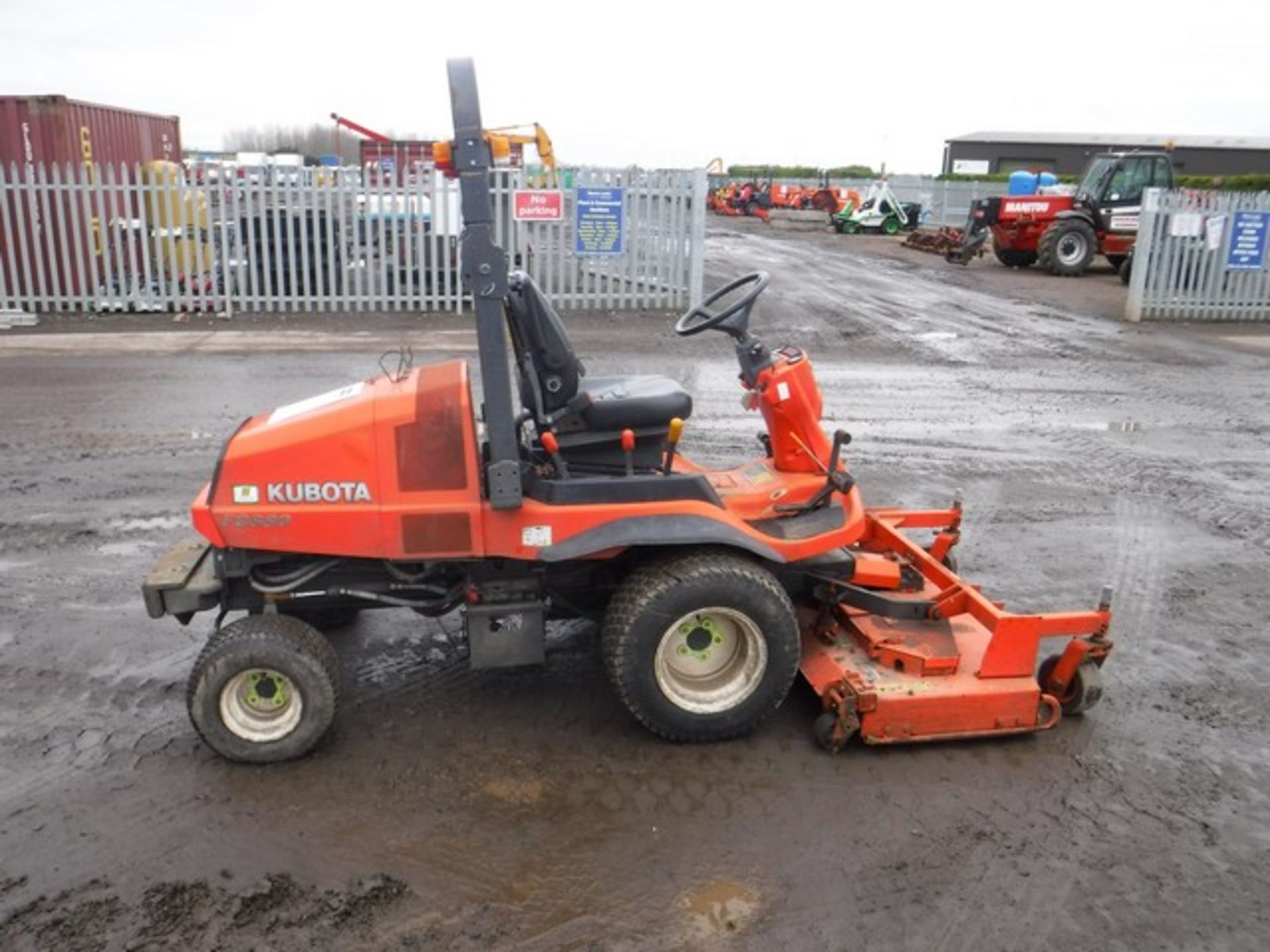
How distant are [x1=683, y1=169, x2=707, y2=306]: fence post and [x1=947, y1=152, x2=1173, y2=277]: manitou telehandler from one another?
9.72m

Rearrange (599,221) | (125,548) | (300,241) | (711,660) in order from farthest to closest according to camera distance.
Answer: (599,221) < (300,241) < (125,548) < (711,660)

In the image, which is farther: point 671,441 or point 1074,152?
point 1074,152

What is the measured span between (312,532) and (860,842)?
211 centimetres

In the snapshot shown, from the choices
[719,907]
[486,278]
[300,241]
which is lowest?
[719,907]

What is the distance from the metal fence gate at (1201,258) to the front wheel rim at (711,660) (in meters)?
13.6

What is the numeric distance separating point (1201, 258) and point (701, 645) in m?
14.5

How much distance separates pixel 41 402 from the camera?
9195mm

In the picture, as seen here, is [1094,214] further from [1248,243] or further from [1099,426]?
[1099,426]

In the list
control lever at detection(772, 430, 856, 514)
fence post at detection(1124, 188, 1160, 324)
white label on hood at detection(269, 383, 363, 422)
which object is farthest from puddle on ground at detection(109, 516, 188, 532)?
fence post at detection(1124, 188, 1160, 324)

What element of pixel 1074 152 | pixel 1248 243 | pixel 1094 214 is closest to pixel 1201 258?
pixel 1248 243

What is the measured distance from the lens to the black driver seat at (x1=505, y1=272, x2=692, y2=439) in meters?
4.00

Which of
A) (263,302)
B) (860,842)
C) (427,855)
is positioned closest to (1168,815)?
(860,842)

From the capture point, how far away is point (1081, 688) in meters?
4.18

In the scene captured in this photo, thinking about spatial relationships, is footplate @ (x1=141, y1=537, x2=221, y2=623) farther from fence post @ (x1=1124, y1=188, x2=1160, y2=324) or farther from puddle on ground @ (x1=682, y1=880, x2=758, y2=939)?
fence post @ (x1=1124, y1=188, x2=1160, y2=324)
